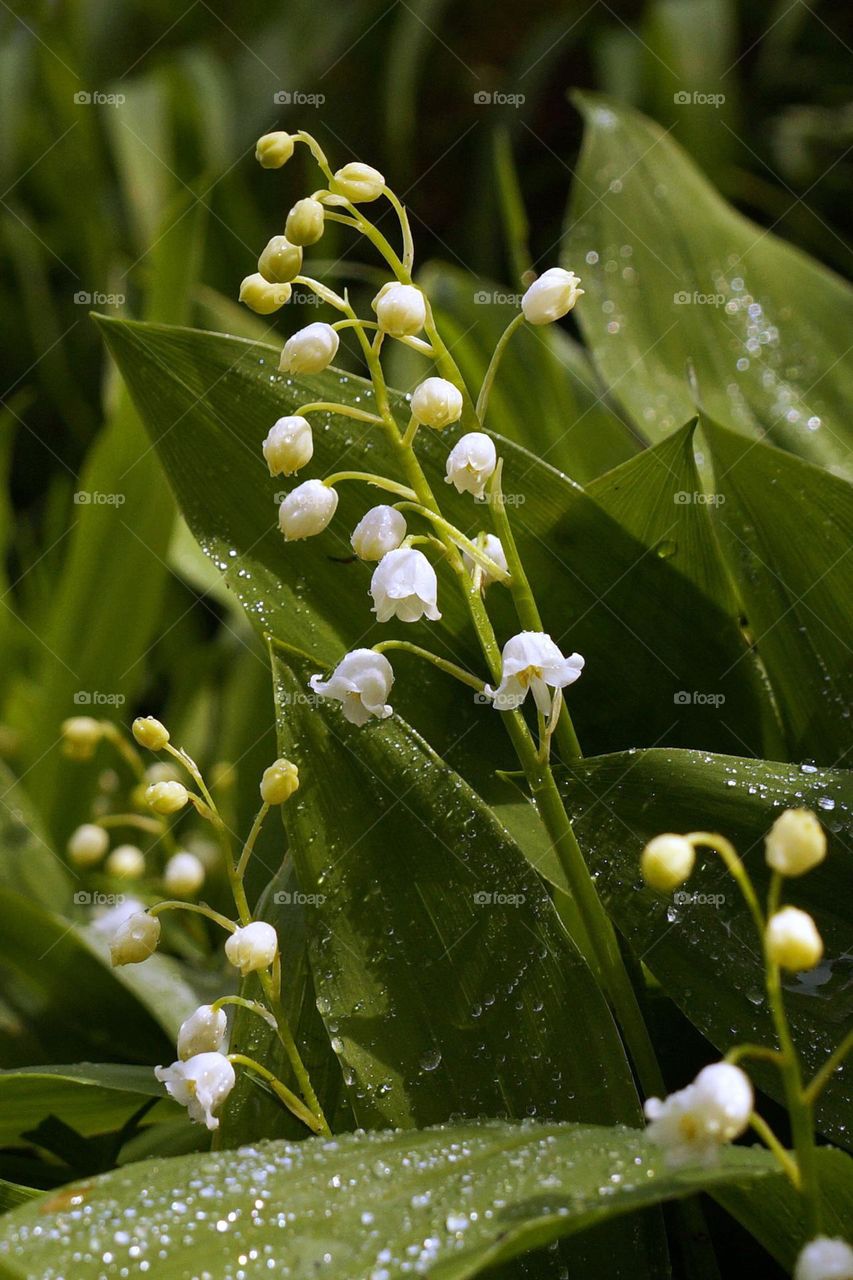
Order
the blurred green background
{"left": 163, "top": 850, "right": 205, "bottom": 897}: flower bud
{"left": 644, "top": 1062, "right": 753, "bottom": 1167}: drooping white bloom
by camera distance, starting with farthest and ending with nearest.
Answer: the blurred green background → {"left": 163, "top": 850, "right": 205, "bottom": 897}: flower bud → {"left": 644, "top": 1062, "right": 753, "bottom": 1167}: drooping white bloom

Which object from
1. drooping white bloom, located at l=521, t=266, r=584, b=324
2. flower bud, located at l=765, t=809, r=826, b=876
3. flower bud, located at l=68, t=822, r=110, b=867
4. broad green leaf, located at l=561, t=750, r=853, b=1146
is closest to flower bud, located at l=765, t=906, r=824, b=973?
flower bud, located at l=765, t=809, r=826, b=876

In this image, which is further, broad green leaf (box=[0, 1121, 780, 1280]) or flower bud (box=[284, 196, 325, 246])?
flower bud (box=[284, 196, 325, 246])

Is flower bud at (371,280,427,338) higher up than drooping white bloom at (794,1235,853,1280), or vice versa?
flower bud at (371,280,427,338)

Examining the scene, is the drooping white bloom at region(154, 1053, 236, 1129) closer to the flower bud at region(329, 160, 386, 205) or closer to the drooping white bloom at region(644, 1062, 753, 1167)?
the drooping white bloom at region(644, 1062, 753, 1167)

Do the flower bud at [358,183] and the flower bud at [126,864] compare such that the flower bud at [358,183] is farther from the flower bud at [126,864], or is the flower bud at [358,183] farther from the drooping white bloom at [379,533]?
the flower bud at [126,864]

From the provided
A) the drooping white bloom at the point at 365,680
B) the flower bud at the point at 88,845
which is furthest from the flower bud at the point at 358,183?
the flower bud at the point at 88,845

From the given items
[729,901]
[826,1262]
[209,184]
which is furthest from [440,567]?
[209,184]

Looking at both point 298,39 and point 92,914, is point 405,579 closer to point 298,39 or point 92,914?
point 92,914
